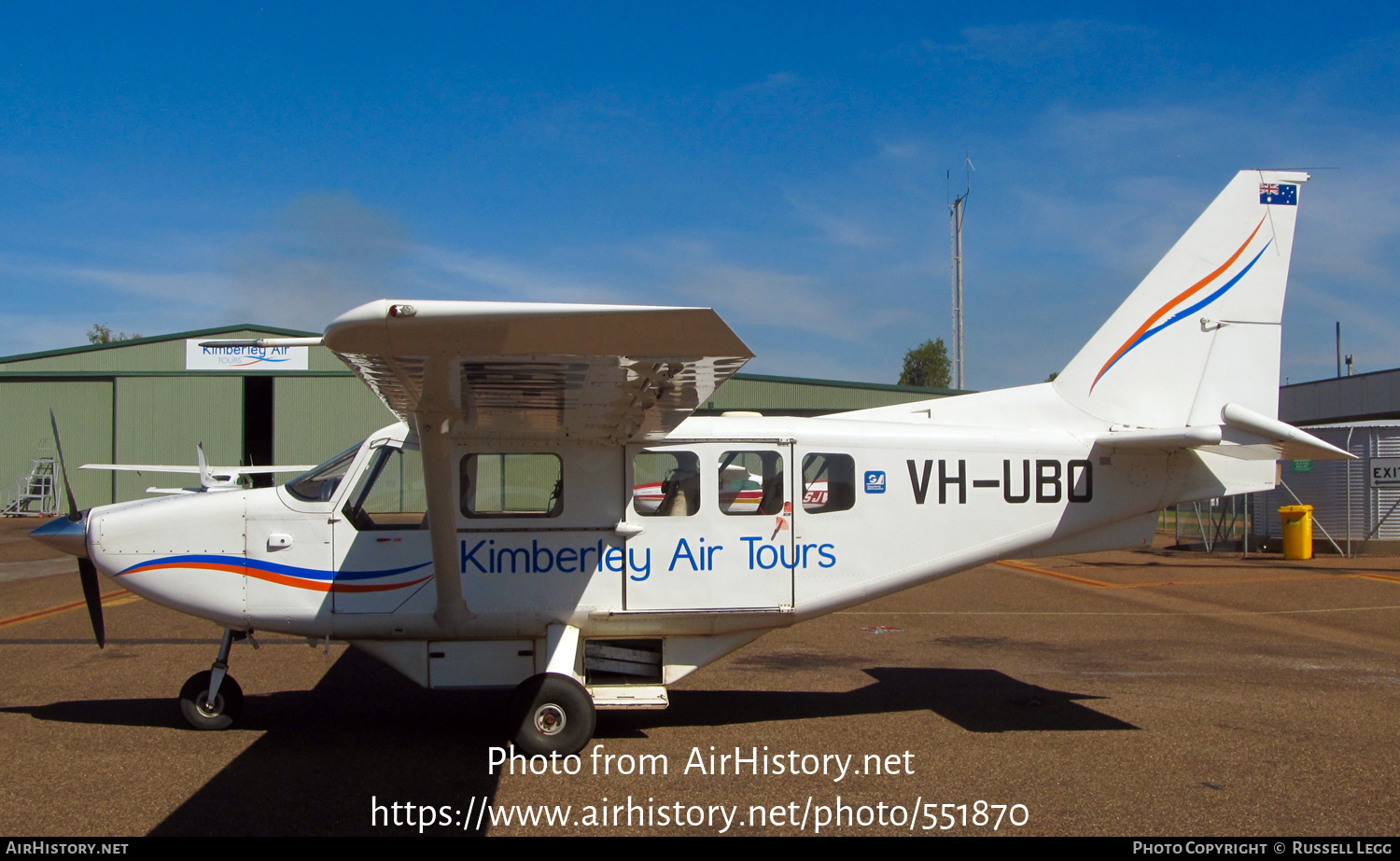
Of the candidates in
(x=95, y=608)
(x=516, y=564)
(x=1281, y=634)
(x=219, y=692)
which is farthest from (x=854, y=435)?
(x=1281, y=634)

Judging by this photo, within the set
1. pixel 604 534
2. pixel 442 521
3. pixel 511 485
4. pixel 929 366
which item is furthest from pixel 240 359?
pixel 929 366

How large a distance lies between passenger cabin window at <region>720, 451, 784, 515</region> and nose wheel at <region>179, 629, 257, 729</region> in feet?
12.4

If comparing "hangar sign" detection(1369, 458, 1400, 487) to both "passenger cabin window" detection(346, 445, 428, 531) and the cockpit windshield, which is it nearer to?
"passenger cabin window" detection(346, 445, 428, 531)

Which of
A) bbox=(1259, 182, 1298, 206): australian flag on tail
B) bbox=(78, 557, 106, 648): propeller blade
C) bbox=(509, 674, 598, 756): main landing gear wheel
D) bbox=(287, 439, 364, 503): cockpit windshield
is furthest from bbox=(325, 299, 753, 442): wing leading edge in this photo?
bbox=(1259, 182, 1298, 206): australian flag on tail

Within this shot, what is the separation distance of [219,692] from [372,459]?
1999 millimetres

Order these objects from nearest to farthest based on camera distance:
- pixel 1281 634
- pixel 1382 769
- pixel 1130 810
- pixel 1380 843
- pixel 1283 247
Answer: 1. pixel 1380 843
2. pixel 1130 810
3. pixel 1382 769
4. pixel 1283 247
5. pixel 1281 634

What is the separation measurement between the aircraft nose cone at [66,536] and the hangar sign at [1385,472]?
22.3 metres

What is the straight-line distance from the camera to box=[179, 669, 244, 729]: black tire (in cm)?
655

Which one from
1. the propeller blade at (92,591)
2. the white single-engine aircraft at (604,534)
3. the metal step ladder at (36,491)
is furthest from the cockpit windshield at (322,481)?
the metal step ladder at (36,491)

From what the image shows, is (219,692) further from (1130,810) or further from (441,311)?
(1130,810)

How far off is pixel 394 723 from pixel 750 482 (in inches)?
129

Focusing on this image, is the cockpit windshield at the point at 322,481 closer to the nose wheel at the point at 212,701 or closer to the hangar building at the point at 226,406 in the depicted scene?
the nose wheel at the point at 212,701

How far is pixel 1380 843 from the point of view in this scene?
4.53 m

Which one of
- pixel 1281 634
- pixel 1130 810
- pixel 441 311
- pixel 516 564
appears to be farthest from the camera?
pixel 1281 634
